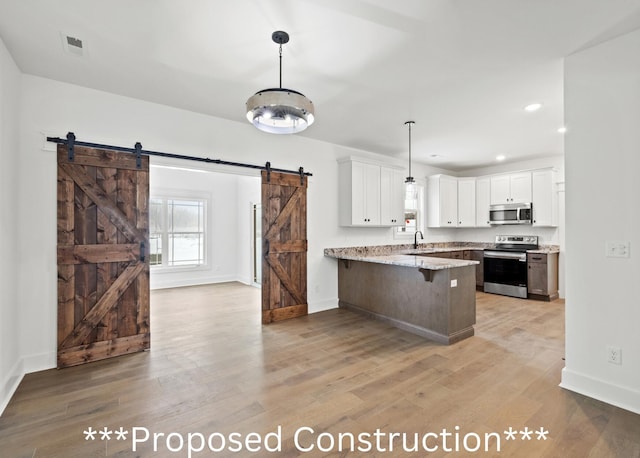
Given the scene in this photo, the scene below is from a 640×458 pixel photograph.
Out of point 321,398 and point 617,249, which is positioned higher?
point 617,249

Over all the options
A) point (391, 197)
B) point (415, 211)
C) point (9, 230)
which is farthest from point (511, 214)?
point (9, 230)

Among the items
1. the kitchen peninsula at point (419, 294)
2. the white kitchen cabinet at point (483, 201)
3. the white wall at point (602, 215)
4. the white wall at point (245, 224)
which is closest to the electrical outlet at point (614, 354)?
the white wall at point (602, 215)

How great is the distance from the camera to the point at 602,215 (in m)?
2.39

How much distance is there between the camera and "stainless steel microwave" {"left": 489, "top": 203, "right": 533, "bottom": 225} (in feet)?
20.0

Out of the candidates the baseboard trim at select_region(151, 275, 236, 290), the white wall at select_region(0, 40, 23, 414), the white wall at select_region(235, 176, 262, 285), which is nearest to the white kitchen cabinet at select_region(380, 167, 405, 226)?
the white wall at select_region(235, 176, 262, 285)

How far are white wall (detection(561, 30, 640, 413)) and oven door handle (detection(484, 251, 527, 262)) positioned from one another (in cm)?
367

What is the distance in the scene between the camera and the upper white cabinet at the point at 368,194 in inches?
200

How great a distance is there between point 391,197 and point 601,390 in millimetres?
3766

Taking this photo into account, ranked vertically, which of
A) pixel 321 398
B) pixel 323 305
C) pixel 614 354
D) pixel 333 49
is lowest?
pixel 321 398

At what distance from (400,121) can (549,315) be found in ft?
12.0

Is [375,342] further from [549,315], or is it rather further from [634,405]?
[549,315]

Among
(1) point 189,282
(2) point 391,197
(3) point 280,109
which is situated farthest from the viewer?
(1) point 189,282

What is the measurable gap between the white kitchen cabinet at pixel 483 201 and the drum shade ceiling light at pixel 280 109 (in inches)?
227

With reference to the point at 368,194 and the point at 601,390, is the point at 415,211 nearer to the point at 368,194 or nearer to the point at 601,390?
the point at 368,194
